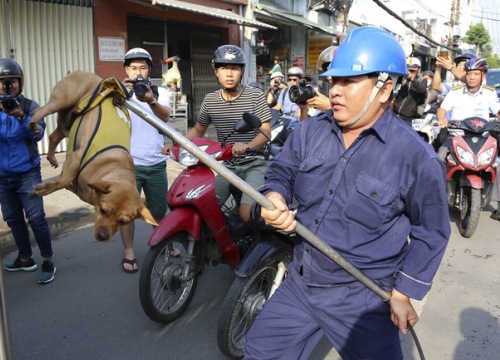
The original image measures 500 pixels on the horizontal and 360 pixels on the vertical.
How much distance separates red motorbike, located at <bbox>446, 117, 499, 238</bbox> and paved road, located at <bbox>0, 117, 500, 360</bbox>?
1.96 ft

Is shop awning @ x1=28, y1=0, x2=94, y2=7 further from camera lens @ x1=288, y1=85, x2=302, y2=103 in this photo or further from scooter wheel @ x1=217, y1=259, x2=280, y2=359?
scooter wheel @ x1=217, y1=259, x2=280, y2=359

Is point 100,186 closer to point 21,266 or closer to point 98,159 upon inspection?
point 98,159

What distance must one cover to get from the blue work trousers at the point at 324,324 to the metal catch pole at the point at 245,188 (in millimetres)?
110

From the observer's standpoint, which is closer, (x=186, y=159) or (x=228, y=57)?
(x=186, y=159)

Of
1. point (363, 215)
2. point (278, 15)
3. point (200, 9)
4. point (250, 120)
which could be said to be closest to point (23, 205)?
point (250, 120)

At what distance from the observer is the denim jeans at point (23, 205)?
368cm

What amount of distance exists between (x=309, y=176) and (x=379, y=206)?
330mm

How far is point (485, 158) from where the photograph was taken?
5172 mm

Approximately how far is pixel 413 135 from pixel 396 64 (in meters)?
0.30

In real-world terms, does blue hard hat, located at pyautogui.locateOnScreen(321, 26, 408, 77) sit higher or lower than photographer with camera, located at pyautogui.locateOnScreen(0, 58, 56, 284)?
higher

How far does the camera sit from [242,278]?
2801 millimetres

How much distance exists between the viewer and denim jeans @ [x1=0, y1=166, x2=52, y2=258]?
3676 mm

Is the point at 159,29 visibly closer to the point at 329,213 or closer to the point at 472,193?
the point at 472,193

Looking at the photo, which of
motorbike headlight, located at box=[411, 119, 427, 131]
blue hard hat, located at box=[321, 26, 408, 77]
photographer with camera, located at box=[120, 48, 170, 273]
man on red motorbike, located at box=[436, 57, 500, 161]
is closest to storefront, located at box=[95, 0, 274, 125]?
motorbike headlight, located at box=[411, 119, 427, 131]
